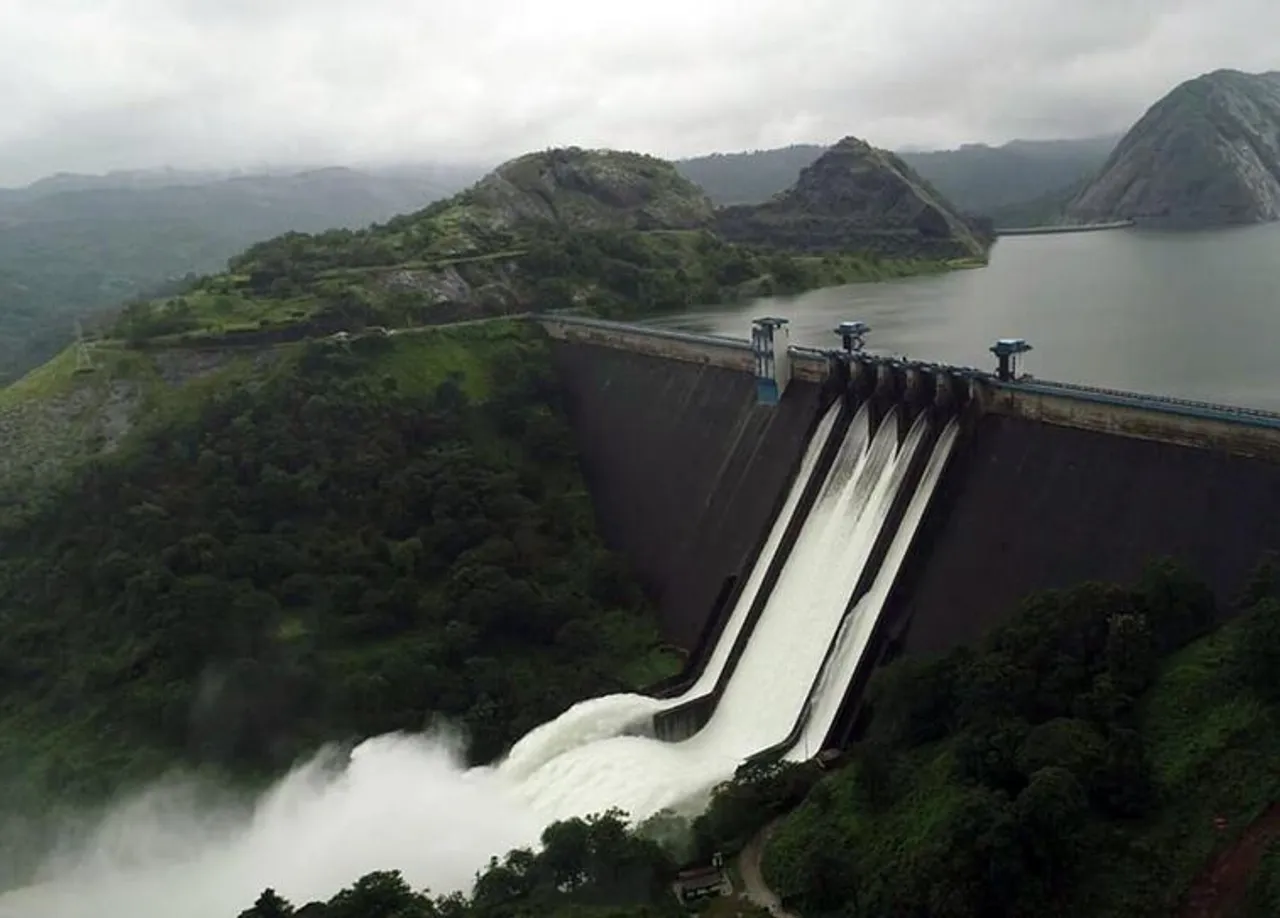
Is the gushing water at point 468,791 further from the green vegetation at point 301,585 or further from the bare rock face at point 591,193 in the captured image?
the bare rock face at point 591,193

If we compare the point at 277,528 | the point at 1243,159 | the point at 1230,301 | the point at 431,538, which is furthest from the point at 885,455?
the point at 1243,159

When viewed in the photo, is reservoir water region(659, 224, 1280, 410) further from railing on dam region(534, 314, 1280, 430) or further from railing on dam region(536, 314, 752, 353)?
railing on dam region(534, 314, 1280, 430)

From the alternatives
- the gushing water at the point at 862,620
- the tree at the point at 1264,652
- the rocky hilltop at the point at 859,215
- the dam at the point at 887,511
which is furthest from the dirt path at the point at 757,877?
the rocky hilltop at the point at 859,215

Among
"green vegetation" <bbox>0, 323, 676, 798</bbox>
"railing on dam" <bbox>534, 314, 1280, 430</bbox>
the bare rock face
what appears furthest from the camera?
the bare rock face

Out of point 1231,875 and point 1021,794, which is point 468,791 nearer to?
point 1021,794

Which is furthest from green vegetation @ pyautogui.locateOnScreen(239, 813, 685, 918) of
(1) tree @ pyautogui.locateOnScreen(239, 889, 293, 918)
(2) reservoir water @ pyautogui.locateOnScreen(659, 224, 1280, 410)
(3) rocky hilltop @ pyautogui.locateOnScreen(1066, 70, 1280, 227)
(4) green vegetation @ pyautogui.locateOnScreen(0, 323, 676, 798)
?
(3) rocky hilltop @ pyautogui.locateOnScreen(1066, 70, 1280, 227)

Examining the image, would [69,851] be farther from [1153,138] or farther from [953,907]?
[1153,138]

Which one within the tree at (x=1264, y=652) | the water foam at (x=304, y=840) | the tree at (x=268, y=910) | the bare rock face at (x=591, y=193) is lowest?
the water foam at (x=304, y=840)
